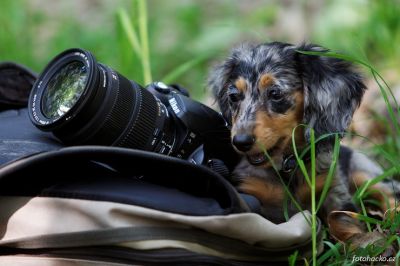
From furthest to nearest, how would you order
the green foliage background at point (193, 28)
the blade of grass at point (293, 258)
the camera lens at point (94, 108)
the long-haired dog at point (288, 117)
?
the green foliage background at point (193, 28)
the long-haired dog at point (288, 117)
the camera lens at point (94, 108)
the blade of grass at point (293, 258)

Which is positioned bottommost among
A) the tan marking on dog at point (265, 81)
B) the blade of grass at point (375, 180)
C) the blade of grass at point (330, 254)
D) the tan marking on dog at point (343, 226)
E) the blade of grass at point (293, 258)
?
the tan marking on dog at point (343, 226)

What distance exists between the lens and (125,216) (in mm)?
2375

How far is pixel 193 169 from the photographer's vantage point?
250 cm

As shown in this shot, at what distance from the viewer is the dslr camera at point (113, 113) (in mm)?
2664

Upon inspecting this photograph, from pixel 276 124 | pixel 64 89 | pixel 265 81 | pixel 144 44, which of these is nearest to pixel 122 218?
pixel 64 89

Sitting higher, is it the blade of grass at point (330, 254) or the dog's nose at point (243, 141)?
the dog's nose at point (243, 141)

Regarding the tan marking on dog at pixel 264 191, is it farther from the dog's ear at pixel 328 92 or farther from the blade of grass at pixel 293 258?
the blade of grass at pixel 293 258

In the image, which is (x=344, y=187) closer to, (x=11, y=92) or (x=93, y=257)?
(x=93, y=257)

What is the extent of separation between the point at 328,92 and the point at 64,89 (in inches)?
42.9

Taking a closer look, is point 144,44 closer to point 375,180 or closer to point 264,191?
point 264,191

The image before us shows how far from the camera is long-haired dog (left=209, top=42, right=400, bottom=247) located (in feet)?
10.0

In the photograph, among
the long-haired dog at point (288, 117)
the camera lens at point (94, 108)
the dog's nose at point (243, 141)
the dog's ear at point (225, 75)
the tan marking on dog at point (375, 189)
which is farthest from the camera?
the tan marking on dog at point (375, 189)

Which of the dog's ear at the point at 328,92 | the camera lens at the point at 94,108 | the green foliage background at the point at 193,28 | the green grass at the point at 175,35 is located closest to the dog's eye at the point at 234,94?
the dog's ear at the point at 328,92

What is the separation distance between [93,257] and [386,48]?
375 cm
